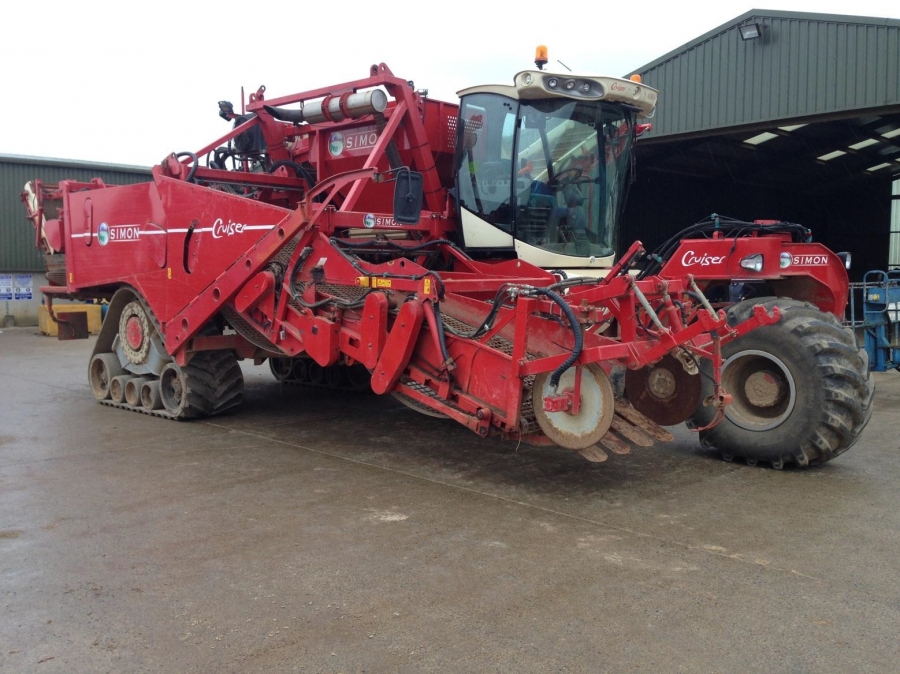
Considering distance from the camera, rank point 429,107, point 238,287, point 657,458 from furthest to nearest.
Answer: point 429,107, point 238,287, point 657,458

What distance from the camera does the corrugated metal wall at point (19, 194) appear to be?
20594 mm

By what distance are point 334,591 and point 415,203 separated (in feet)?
11.1

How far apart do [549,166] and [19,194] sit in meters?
18.4

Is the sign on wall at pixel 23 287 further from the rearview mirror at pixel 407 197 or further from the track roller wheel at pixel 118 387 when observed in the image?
the rearview mirror at pixel 407 197

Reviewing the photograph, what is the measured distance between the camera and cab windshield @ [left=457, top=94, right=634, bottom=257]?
648cm

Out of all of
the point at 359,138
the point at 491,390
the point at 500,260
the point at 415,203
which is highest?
the point at 359,138

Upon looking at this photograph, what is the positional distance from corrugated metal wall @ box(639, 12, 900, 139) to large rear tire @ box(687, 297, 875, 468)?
8115mm

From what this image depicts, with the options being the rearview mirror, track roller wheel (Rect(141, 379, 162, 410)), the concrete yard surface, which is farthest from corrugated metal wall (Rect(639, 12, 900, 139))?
track roller wheel (Rect(141, 379, 162, 410))

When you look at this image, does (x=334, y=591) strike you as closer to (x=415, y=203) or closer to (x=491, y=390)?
(x=491, y=390)

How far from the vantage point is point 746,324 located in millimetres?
5523

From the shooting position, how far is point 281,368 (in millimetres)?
9836

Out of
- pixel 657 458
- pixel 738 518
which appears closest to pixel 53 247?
pixel 657 458

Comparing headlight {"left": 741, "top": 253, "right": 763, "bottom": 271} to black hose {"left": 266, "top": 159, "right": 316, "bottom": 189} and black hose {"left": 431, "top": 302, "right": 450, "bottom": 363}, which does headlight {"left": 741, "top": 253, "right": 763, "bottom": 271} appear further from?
black hose {"left": 266, "top": 159, "right": 316, "bottom": 189}

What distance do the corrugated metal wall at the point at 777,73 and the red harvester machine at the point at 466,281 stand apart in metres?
6.62
